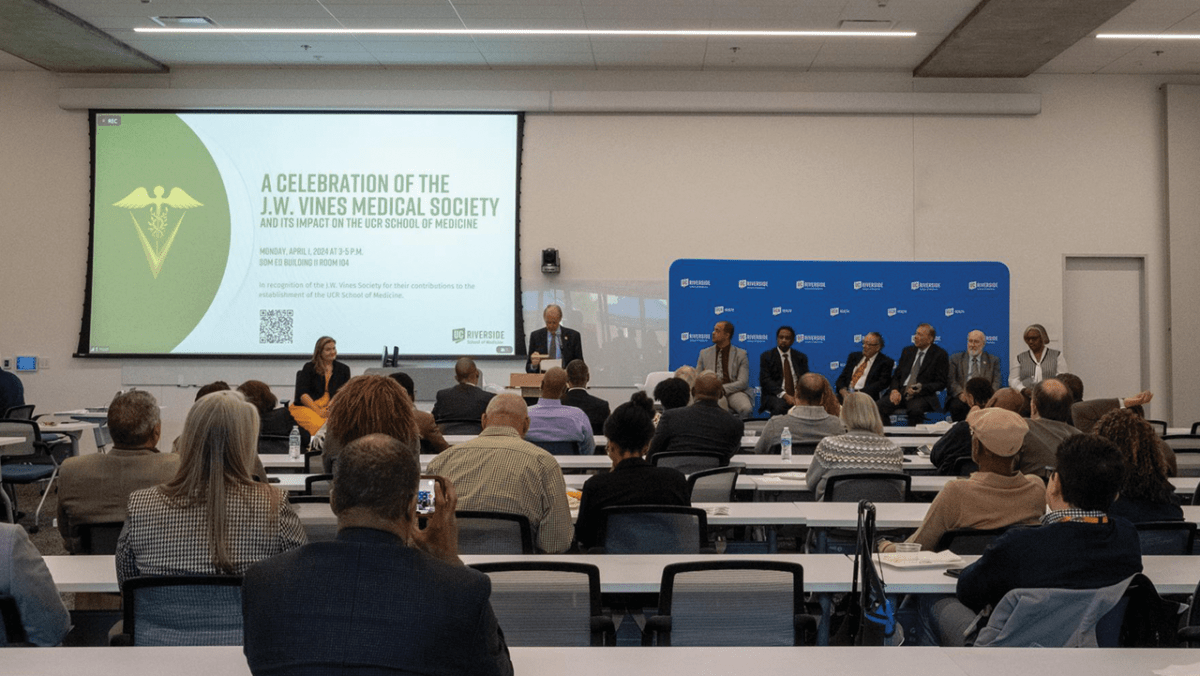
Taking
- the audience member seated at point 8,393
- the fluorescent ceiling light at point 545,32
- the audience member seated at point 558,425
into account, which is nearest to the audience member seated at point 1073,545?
the audience member seated at point 558,425

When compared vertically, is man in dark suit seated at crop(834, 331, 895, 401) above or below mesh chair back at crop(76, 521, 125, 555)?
above

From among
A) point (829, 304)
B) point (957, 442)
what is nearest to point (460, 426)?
point (957, 442)

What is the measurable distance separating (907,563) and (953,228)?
29.4ft

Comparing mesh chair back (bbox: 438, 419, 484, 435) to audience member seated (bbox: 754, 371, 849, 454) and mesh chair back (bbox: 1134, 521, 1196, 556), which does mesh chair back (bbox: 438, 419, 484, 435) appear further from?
mesh chair back (bbox: 1134, 521, 1196, 556)

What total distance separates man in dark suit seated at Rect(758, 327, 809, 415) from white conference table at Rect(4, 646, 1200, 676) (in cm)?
830

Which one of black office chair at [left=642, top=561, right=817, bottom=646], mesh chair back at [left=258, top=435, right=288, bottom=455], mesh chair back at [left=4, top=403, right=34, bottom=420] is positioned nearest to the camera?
black office chair at [left=642, top=561, right=817, bottom=646]

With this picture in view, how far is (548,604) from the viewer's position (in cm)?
299

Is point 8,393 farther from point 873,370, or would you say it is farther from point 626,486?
point 873,370

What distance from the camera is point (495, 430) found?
4.38 metres

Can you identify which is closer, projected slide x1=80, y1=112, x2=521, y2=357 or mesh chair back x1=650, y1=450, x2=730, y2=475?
mesh chair back x1=650, y1=450, x2=730, y2=475

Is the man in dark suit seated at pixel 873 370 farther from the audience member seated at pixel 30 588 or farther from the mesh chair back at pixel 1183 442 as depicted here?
the audience member seated at pixel 30 588

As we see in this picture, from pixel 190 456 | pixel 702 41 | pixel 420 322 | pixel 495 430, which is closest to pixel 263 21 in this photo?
pixel 420 322

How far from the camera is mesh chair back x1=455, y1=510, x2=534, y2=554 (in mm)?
3822

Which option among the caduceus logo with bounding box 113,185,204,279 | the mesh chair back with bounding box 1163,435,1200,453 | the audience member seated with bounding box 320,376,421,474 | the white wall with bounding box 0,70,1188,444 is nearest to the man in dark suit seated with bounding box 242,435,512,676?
the audience member seated with bounding box 320,376,421,474
